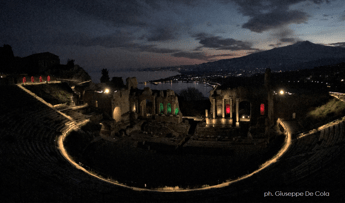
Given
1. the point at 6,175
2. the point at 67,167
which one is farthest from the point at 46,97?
the point at 6,175

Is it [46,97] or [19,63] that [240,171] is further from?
[19,63]

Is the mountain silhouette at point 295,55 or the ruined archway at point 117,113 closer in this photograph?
the ruined archway at point 117,113

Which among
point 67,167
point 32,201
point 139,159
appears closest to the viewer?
point 32,201

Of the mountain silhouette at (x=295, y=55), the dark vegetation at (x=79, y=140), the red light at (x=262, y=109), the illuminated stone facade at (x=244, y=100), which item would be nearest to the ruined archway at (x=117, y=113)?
the dark vegetation at (x=79, y=140)

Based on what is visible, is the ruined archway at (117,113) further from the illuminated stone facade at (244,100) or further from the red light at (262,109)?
the red light at (262,109)

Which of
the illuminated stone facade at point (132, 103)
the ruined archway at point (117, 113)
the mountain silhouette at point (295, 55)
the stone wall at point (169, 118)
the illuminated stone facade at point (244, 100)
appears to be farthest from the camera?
the mountain silhouette at point (295, 55)

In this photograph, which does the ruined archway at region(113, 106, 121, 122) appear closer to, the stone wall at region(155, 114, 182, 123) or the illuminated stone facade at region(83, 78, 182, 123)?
the illuminated stone facade at region(83, 78, 182, 123)

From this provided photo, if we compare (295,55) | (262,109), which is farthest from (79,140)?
(295,55)

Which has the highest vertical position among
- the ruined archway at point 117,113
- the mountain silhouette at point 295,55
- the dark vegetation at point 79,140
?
the mountain silhouette at point 295,55

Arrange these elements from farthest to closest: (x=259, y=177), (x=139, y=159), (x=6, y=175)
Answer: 1. (x=139, y=159)
2. (x=259, y=177)
3. (x=6, y=175)

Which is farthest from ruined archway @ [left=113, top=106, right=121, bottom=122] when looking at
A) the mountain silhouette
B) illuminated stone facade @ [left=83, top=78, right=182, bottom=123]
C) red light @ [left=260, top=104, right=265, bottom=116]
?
the mountain silhouette

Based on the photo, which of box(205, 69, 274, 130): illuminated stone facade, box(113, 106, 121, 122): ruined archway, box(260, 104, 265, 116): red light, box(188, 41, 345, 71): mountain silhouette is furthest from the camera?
box(188, 41, 345, 71): mountain silhouette

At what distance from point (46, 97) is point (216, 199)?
30.8 m

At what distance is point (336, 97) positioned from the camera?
1025 inches
